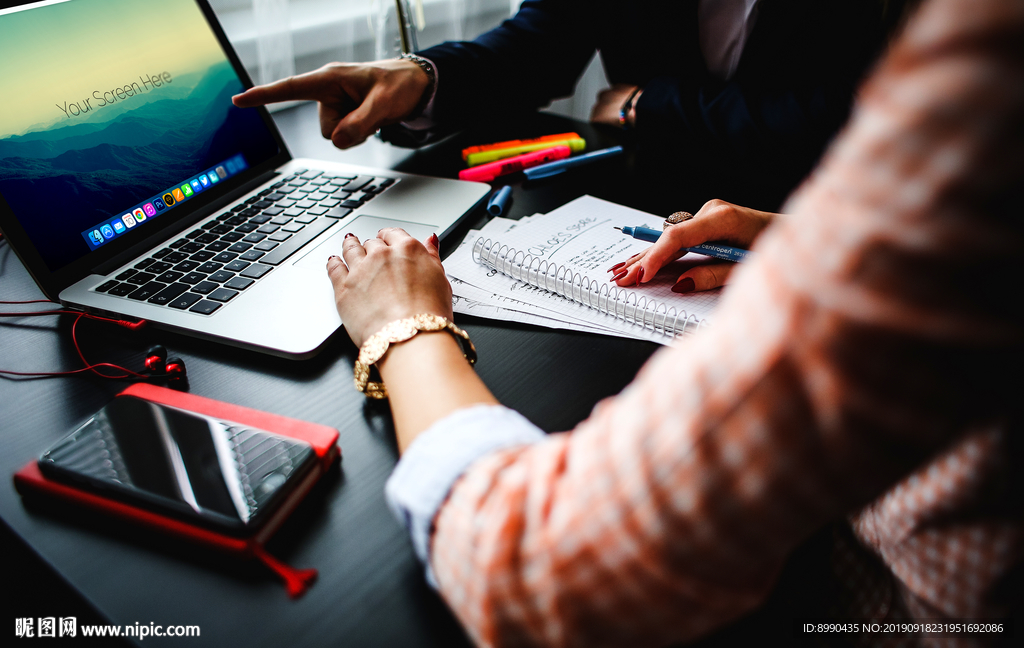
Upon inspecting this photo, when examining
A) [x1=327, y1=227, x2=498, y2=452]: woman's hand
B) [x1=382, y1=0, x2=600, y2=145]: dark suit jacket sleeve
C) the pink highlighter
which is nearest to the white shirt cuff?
[x1=327, y1=227, x2=498, y2=452]: woman's hand

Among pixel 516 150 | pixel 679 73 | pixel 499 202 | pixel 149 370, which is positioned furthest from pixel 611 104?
pixel 149 370

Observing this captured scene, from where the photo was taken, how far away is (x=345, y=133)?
85cm

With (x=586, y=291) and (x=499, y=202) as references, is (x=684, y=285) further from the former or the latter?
(x=499, y=202)

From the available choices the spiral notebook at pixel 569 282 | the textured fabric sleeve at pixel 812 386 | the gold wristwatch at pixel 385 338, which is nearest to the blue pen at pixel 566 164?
the spiral notebook at pixel 569 282

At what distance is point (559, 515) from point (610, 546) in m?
0.03

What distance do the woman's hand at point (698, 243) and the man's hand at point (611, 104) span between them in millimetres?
533

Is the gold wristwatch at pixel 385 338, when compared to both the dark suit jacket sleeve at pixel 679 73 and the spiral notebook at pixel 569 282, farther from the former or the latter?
the dark suit jacket sleeve at pixel 679 73

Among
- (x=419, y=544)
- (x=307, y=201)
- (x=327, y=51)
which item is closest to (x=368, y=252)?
(x=307, y=201)

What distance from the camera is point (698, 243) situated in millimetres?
654

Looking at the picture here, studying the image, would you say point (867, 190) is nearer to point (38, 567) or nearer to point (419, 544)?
point (419, 544)

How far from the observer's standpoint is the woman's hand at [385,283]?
522 millimetres

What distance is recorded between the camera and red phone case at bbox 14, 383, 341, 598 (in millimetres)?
358

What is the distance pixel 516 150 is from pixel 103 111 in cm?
57

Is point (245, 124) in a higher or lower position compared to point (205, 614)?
higher
